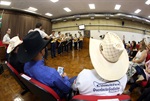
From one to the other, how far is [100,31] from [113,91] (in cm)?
1109

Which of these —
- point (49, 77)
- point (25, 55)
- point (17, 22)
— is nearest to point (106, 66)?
point (49, 77)

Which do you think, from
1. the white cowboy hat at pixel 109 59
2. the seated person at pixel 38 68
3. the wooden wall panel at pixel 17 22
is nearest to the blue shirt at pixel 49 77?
the seated person at pixel 38 68

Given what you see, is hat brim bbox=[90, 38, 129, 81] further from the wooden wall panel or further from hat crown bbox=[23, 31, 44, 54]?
the wooden wall panel

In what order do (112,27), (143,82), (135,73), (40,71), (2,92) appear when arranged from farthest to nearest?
(112,27)
(135,73)
(2,92)
(143,82)
(40,71)

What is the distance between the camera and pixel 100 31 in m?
11.7

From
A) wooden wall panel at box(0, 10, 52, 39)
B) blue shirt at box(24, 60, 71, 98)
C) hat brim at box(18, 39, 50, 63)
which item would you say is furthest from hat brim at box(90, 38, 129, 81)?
wooden wall panel at box(0, 10, 52, 39)

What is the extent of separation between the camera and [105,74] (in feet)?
3.19

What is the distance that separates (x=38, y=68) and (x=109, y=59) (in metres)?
0.62

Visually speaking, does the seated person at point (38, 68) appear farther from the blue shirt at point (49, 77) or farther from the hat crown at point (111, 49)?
the hat crown at point (111, 49)

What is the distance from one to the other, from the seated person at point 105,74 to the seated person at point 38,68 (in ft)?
0.57

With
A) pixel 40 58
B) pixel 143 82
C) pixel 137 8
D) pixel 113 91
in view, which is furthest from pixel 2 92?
pixel 137 8

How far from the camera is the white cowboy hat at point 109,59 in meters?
0.98

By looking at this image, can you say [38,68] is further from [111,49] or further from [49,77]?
[111,49]

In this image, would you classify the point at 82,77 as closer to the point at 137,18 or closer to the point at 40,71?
the point at 40,71
